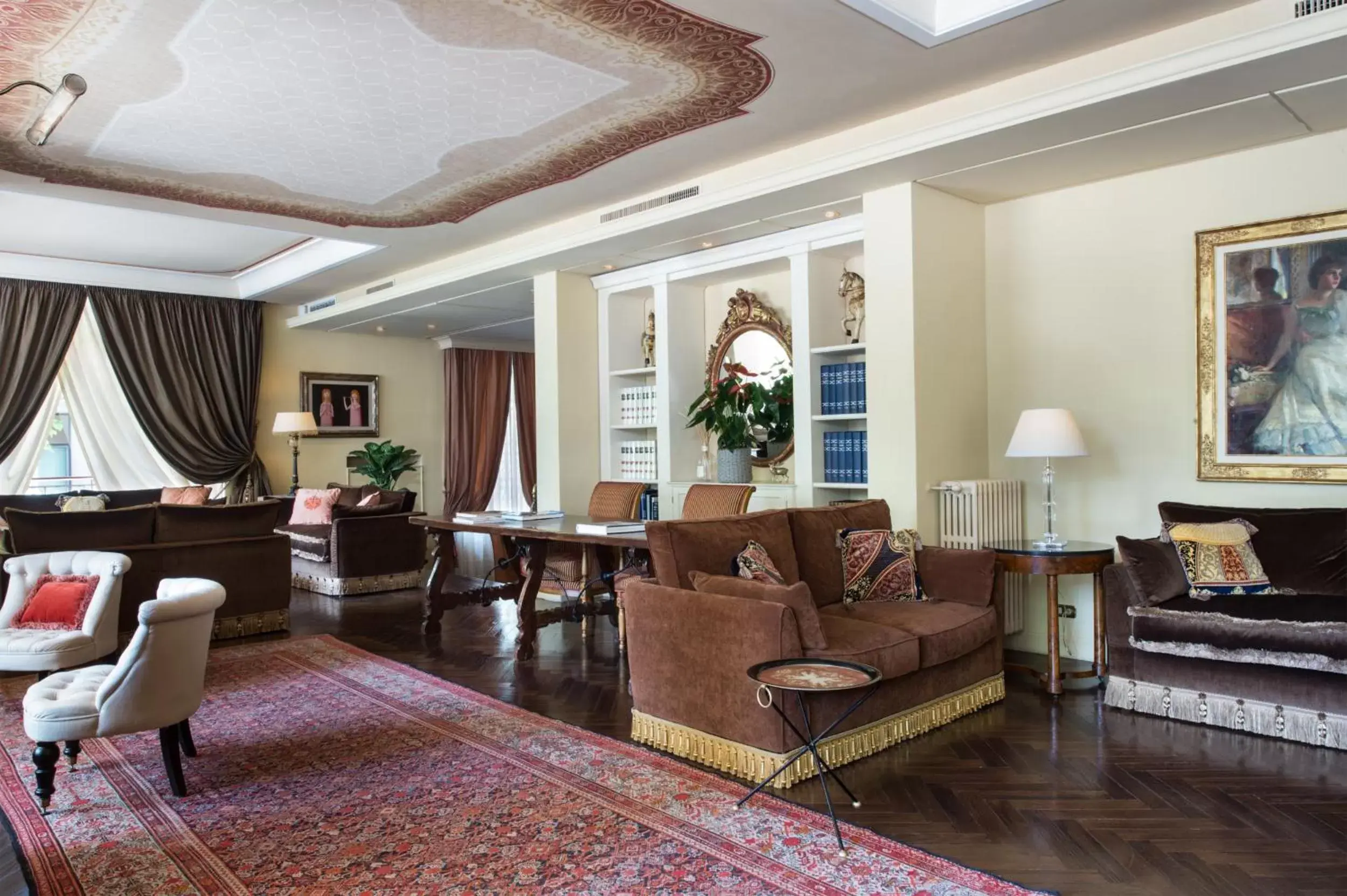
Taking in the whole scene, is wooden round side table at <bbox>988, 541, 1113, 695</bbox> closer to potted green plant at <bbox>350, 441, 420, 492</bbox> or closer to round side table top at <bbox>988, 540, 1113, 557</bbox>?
round side table top at <bbox>988, 540, 1113, 557</bbox>

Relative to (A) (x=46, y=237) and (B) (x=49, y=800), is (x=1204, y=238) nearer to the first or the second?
(B) (x=49, y=800)

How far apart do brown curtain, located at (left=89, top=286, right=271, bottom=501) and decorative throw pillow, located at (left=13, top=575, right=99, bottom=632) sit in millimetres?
5121

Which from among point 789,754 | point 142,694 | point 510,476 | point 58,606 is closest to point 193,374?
point 510,476

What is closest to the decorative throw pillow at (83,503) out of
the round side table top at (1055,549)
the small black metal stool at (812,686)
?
the small black metal stool at (812,686)

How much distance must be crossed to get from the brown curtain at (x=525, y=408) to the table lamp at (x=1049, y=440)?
8537mm

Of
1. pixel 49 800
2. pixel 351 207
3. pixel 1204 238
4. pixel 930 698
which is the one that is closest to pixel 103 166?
pixel 351 207

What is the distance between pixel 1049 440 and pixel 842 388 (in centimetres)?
155

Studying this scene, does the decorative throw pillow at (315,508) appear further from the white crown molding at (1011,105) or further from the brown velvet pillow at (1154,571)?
the brown velvet pillow at (1154,571)

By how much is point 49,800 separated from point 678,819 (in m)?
2.19

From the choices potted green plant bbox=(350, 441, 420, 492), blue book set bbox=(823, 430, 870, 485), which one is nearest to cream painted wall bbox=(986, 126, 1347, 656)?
blue book set bbox=(823, 430, 870, 485)

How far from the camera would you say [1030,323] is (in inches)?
205

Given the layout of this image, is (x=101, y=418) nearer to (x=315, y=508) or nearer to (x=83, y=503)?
(x=83, y=503)

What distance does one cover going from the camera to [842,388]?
574cm

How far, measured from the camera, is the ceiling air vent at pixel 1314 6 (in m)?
3.18
